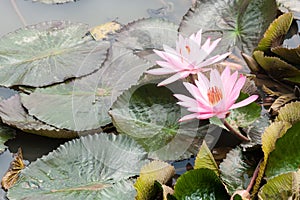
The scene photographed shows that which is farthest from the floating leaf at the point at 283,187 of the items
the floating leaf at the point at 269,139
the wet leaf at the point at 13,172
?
the wet leaf at the point at 13,172

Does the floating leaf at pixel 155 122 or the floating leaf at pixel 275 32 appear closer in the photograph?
the floating leaf at pixel 155 122

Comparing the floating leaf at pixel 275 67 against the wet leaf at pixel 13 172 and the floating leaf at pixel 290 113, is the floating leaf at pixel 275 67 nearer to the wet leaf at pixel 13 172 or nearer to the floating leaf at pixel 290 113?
the floating leaf at pixel 290 113

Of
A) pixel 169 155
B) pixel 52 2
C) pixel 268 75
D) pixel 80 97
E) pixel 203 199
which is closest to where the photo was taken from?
pixel 203 199

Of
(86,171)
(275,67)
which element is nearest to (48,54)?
(86,171)

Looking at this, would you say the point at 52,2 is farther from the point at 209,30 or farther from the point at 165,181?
the point at 165,181

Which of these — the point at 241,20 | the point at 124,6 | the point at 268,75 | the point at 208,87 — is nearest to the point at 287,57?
the point at 268,75

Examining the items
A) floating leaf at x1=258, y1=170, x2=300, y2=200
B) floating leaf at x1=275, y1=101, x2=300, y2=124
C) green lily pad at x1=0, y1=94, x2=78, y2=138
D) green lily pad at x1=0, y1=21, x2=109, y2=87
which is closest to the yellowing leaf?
green lily pad at x1=0, y1=21, x2=109, y2=87

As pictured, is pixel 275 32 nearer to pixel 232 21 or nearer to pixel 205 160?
pixel 232 21
